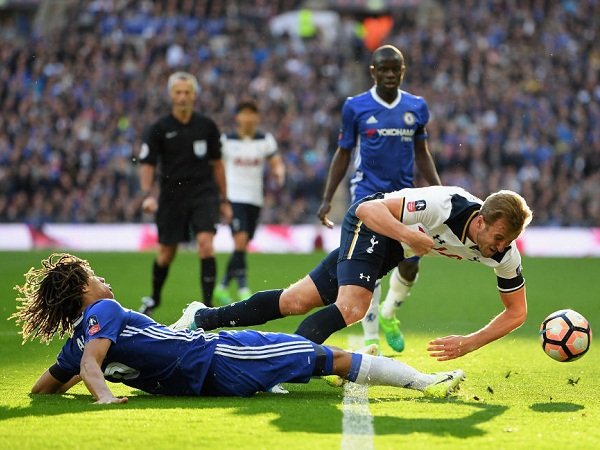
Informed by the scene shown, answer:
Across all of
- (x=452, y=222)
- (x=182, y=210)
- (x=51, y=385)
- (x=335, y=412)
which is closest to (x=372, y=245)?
(x=452, y=222)

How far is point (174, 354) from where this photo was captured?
6.04m

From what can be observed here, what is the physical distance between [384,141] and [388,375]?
3.28 meters

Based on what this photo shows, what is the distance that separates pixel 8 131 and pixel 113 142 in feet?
8.97

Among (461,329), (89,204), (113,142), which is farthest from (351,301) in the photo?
(113,142)

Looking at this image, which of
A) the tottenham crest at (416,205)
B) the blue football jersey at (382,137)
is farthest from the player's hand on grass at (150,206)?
the tottenham crest at (416,205)

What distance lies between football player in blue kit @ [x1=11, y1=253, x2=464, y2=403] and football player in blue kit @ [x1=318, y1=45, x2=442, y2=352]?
2.74 meters

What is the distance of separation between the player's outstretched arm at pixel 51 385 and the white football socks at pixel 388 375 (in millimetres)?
1665

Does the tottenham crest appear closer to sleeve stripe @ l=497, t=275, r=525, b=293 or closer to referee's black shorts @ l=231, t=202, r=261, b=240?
sleeve stripe @ l=497, t=275, r=525, b=293

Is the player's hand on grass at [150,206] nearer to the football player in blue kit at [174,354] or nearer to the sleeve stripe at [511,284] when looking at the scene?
the football player in blue kit at [174,354]

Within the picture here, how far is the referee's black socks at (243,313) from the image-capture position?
6.96 m

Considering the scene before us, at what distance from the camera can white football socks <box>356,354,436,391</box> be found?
6117mm

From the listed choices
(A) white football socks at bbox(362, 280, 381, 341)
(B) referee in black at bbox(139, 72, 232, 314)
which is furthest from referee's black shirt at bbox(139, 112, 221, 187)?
(A) white football socks at bbox(362, 280, 381, 341)

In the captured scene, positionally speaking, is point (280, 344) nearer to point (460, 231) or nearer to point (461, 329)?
point (460, 231)

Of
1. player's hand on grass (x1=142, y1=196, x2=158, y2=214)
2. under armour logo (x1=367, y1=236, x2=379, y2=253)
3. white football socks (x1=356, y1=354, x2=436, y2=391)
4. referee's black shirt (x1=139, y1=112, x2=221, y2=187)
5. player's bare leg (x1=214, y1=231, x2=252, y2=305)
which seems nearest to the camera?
white football socks (x1=356, y1=354, x2=436, y2=391)
